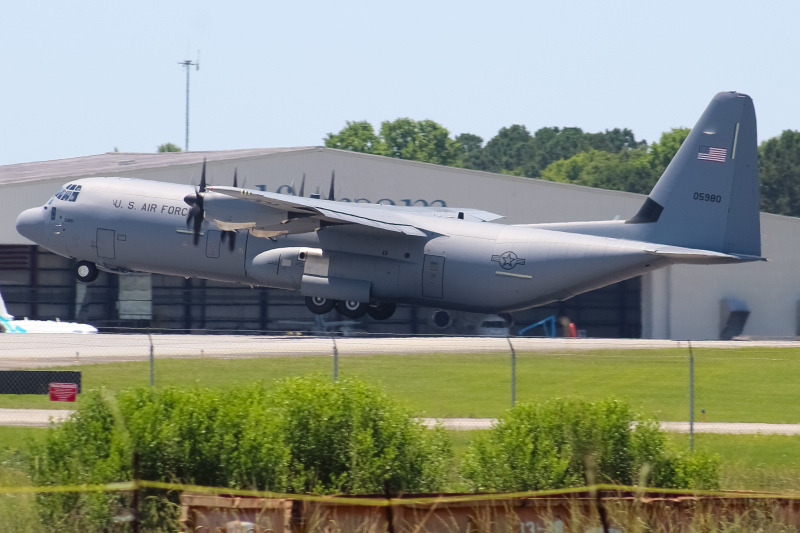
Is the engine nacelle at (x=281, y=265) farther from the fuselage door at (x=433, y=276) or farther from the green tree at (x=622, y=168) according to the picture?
the green tree at (x=622, y=168)

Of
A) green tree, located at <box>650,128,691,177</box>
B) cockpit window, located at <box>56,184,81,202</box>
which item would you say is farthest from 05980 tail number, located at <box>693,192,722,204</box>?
green tree, located at <box>650,128,691,177</box>

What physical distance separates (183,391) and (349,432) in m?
2.70

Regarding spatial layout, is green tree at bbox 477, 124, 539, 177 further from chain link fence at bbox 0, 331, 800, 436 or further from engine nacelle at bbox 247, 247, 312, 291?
chain link fence at bbox 0, 331, 800, 436

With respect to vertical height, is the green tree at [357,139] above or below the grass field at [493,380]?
above

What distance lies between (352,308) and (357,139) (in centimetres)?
10298

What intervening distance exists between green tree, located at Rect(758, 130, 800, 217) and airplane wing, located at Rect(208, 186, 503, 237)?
291 feet

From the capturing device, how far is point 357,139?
449ft

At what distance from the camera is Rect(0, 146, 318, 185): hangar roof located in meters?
55.3

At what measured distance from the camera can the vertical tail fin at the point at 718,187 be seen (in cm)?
3184

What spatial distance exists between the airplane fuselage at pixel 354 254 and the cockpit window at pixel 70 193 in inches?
6.9

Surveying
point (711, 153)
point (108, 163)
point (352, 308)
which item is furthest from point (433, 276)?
point (108, 163)

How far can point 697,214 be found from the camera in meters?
32.3

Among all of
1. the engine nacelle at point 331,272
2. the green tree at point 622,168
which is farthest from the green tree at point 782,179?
the engine nacelle at point 331,272

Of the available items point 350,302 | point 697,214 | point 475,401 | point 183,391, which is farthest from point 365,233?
point 183,391
